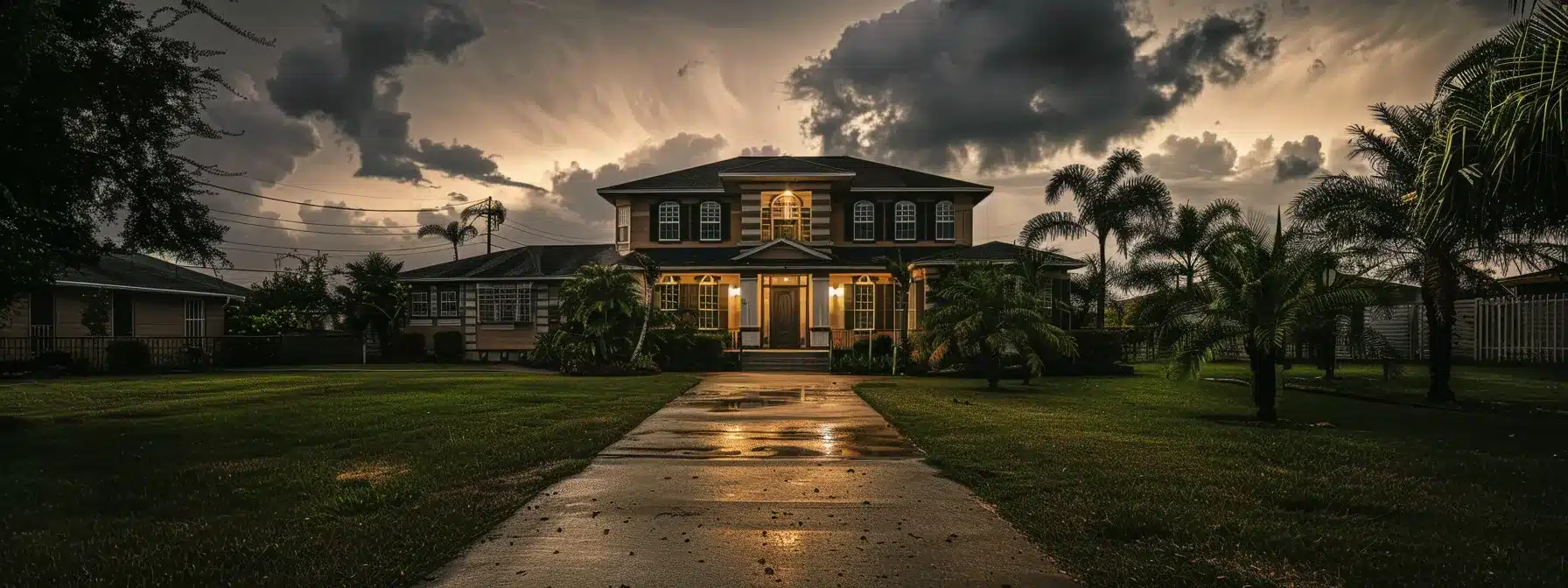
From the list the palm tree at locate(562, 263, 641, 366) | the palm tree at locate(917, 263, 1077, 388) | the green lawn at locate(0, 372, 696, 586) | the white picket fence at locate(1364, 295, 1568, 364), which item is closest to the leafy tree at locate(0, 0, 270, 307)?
the green lawn at locate(0, 372, 696, 586)

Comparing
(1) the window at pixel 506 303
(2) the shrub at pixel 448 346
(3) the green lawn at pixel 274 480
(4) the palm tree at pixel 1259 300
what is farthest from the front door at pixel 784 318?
(4) the palm tree at pixel 1259 300

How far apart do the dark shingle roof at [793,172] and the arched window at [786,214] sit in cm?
115

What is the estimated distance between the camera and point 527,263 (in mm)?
33688

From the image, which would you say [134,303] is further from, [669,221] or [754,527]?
[754,527]

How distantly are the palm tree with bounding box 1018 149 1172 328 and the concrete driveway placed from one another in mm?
20692

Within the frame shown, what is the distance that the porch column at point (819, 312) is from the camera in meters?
29.1

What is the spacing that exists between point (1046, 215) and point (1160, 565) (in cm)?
2504

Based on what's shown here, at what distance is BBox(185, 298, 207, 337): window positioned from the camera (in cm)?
3322

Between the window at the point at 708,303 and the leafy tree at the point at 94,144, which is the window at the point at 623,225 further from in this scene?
the leafy tree at the point at 94,144

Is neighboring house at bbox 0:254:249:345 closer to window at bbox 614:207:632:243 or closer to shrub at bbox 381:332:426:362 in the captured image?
shrub at bbox 381:332:426:362

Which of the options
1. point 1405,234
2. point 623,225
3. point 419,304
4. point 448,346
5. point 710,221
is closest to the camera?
point 1405,234

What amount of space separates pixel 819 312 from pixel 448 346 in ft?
49.1

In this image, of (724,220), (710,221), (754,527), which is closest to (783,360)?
(724,220)

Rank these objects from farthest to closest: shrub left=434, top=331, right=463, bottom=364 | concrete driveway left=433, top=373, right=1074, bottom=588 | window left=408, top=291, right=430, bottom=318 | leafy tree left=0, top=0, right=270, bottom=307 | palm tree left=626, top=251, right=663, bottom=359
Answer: window left=408, top=291, right=430, bottom=318, shrub left=434, top=331, right=463, bottom=364, palm tree left=626, top=251, right=663, bottom=359, leafy tree left=0, top=0, right=270, bottom=307, concrete driveway left=433, top=373, right=1074, bottom=588
